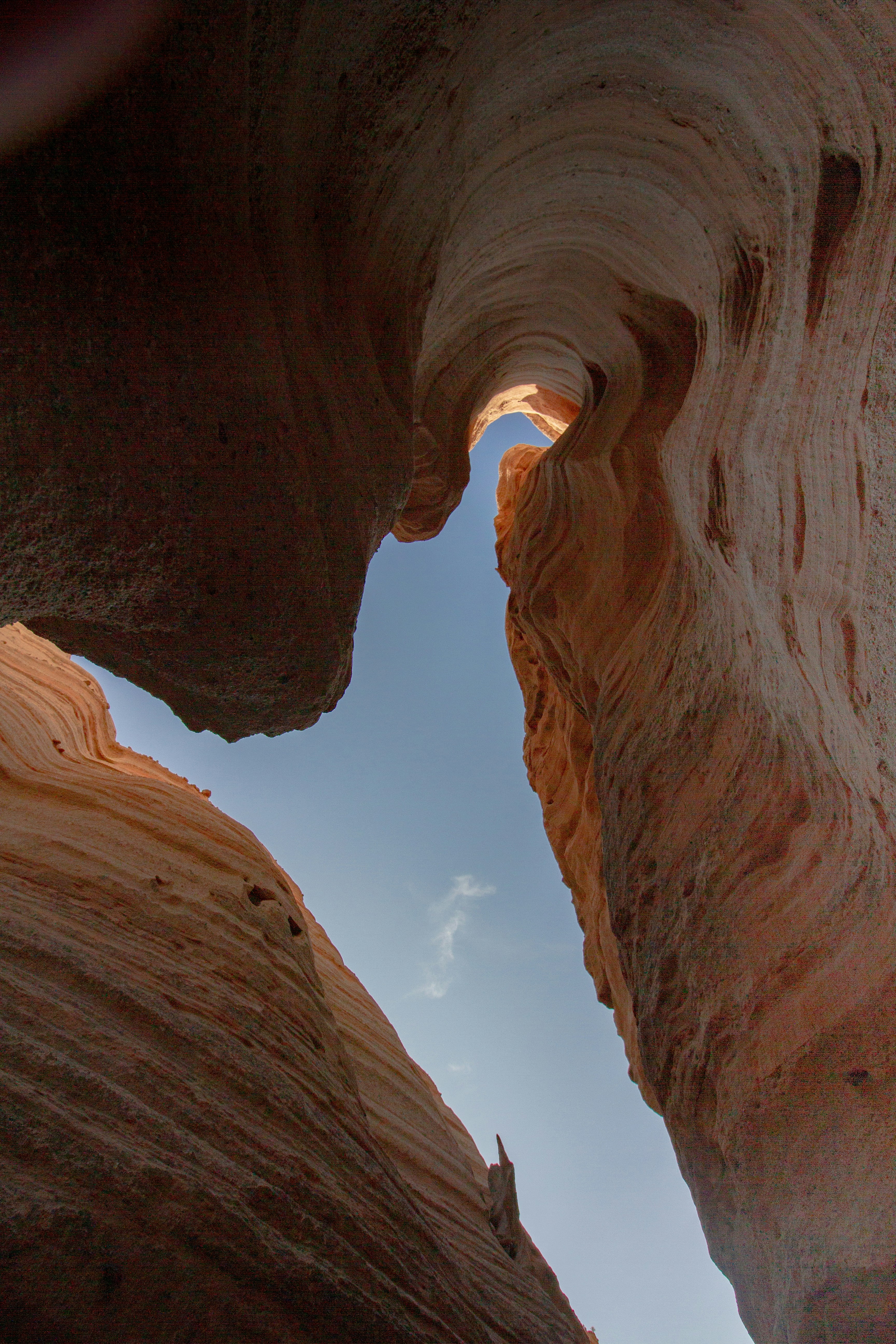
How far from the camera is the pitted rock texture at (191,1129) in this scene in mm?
2064

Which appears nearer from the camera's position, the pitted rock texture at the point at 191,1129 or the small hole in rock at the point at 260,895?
the pitted rock texture at the point at 191,1129

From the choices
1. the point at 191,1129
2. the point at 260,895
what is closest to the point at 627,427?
the point at 260,895

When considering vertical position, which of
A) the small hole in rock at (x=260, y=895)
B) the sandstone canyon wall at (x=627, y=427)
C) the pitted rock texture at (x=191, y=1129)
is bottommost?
the pitted rock texture at (x=191, y=1129)

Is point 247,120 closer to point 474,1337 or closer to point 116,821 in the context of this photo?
point 116,821

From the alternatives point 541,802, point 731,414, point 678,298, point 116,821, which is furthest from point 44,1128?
point 541,802

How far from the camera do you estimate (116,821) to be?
4.62 metres

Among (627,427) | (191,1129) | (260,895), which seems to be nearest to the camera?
(191,1129)

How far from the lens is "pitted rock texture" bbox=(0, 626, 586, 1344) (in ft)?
6.77

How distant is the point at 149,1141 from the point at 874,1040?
3415mm

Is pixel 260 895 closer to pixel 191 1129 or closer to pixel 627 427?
pixel 191 1129

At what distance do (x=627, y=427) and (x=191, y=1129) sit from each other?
5176mm

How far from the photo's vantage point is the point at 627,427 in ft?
18.1

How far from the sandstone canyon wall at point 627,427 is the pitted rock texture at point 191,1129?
0.19 ft

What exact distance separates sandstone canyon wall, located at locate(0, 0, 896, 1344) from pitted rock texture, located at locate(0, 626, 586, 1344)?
2.3 inches
